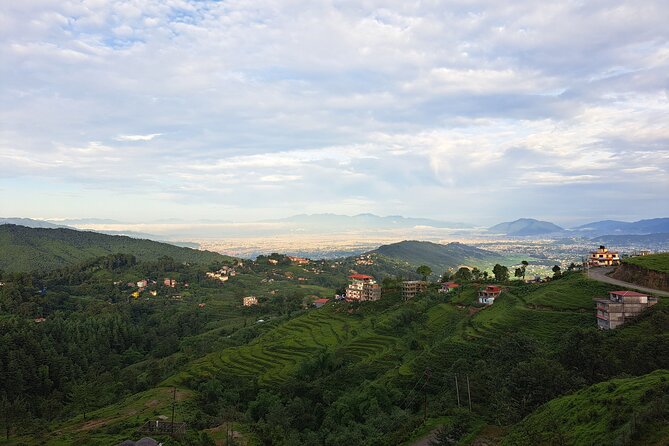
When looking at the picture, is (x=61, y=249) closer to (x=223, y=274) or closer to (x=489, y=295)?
(x=223, y=274)

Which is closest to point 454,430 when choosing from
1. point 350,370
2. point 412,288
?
point 350,370

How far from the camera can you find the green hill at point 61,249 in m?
146

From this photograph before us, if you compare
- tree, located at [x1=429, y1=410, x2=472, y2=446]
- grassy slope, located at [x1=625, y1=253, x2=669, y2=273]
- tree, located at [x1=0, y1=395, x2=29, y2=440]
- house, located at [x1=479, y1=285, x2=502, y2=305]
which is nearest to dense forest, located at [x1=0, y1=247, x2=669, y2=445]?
tree, located at [x1=429, y1=410, x2=472, y2=446]

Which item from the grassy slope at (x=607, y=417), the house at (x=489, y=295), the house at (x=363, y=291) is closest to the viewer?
the grassy slope at (x=607, y=417)

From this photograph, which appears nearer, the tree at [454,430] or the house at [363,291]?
the tree at [454,430]

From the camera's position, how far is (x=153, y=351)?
254 feet

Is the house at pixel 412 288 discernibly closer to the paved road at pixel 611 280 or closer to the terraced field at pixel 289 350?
the terraced field at pixel 289 350

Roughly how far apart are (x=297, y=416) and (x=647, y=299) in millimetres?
30551

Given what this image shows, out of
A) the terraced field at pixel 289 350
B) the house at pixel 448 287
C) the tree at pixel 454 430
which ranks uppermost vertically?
the house at pixel 448 287

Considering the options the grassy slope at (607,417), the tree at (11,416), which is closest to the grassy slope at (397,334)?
the tree at (11,416)

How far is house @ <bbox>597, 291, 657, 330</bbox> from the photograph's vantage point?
35.2m

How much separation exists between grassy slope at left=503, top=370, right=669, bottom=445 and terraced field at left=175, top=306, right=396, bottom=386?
2584 cm

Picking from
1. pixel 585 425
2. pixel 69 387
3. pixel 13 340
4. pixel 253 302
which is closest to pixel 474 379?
pixel 585 425

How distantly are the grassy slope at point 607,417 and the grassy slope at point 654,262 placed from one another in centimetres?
2742
